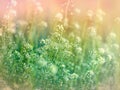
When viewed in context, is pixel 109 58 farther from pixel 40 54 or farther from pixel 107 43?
pixel 40 54

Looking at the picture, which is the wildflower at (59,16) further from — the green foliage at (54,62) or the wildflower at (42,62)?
the wildflower at (42,62)

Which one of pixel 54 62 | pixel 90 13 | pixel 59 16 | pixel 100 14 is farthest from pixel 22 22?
pixel 100 14

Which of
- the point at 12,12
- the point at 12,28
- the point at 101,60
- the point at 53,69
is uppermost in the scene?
the point at 12,12

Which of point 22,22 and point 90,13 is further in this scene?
point 90,13

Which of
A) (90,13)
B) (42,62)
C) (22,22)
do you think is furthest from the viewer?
(90,13)

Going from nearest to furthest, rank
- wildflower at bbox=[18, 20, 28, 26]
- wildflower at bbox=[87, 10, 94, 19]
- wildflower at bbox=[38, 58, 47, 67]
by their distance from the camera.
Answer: wildflower at bbox=[38, 58, 47, 67]
wildflower at bbox=[18, 20, 28, 26]
wildflower at bbox=[87, 10, 94, 19]

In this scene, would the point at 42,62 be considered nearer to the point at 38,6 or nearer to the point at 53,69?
the point at 53,69

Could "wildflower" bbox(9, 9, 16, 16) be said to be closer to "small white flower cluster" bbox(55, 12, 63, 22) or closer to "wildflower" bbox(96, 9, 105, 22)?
"small white flower cluster" bbox(55, 12, 63, 22)

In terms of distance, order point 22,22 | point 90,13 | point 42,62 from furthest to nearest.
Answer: point 90,13 < point 22,22 < point 42,62

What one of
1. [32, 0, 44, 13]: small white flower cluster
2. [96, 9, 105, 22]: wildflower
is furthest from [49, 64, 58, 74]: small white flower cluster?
[96, 9, 105, 22]: wildflower

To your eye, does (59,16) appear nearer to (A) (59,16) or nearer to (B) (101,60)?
(A) (59,16)

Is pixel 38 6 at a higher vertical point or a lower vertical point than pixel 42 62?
higher

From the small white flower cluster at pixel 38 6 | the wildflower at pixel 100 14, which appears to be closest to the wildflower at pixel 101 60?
the wildflower at pixel 100 14
